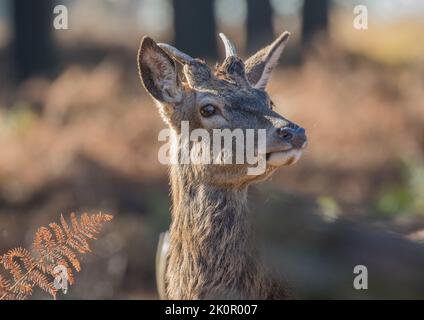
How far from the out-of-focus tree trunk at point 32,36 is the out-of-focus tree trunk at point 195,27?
311cm

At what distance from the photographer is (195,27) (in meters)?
22.9

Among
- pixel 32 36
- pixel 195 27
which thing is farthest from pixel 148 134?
pixel 32 36

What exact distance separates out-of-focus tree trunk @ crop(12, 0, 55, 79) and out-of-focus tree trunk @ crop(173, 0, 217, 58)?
3107mm

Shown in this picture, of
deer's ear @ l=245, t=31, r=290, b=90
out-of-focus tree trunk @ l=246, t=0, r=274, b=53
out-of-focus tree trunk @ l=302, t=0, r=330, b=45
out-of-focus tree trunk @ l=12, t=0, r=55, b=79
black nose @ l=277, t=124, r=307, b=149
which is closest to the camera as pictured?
black nose @ l=277, t=124, r=307, b=149

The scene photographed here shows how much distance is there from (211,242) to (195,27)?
1555 centimetres

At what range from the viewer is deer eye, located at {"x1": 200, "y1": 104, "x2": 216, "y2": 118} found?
7.77 m

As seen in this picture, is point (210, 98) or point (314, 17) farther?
point (314, 17)

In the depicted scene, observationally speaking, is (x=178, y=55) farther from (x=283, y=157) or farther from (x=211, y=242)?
(x=211, y=242)

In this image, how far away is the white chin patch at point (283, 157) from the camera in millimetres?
7213

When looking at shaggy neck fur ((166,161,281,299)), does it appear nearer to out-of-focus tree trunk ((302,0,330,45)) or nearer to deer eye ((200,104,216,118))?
deer eye ((200,104,216,118))

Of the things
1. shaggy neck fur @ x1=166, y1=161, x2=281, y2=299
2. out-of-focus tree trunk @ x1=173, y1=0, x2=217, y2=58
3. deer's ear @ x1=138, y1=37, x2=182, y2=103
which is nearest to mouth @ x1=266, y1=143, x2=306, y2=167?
shaggy neck fur @ x1=166, y1=161, x2=281, y2=299

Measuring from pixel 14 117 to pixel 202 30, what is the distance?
5.96 metres
